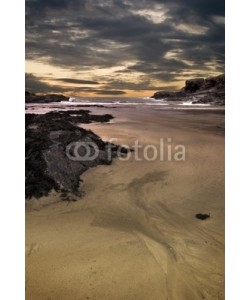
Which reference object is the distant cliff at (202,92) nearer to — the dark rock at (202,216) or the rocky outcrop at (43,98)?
the rocky outcrop at (43,98)

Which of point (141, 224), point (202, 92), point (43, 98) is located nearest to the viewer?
point (141, 224)

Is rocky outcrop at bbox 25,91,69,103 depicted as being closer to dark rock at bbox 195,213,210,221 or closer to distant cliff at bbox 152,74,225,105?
distant cliff at bbox 152,74,225,105

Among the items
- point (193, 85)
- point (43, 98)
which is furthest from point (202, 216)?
point (43, 98)

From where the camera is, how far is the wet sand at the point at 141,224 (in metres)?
2.52

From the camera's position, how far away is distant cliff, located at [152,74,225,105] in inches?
136

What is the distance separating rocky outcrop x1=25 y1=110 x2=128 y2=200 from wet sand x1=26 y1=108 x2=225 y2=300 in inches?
4.4

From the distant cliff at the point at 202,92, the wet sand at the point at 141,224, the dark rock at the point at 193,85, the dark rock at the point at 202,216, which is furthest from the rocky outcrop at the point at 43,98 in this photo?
the dark rock at the point at 202,216

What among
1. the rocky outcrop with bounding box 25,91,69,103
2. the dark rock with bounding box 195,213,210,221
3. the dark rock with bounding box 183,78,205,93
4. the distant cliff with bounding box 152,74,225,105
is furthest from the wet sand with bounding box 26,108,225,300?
the rocky outcrop with bounding box 25,91,69,103

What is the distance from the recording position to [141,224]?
9.91 ft

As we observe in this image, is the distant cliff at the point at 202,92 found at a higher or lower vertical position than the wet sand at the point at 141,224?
higher

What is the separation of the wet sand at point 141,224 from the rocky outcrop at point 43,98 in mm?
444

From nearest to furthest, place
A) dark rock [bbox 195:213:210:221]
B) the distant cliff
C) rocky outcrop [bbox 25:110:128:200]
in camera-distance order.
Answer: dark rock [bbox 195:213:210:221] → rocky outcrop [bbox 25:110:128:200] → the distant cliff

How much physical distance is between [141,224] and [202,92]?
1.56 meters

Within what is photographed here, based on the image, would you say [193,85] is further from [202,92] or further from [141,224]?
[141,224]
